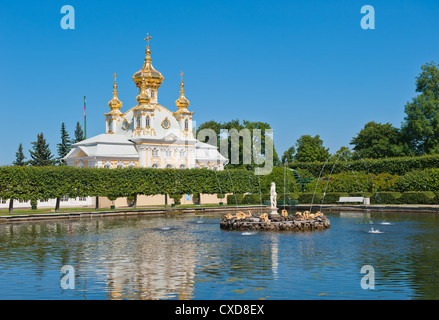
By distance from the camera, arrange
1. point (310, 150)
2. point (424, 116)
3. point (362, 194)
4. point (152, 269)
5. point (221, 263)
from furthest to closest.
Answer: point (310, 150)
point (424, 116)
point (362, 194)
point (221, 263)
point (152, 269)

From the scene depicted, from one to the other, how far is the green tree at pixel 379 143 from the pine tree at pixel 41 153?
56.2 metres

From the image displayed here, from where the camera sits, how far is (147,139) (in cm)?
7675

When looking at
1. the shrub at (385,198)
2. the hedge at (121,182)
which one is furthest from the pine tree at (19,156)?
the shrub at (385,198)

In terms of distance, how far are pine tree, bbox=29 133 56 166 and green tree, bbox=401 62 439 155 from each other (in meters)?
62.7

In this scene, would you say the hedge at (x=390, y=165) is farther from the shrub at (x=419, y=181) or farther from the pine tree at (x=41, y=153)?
the pine tree at (x=41, y=153)

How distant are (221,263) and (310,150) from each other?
87.4m

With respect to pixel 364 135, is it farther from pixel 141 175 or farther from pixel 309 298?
pixel 309 298

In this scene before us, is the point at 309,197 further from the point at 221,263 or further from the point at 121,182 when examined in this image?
the point at 221,263

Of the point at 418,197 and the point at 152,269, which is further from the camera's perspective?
the point at 418,197

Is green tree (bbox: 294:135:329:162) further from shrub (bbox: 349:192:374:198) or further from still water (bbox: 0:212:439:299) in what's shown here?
still water (bbox: 0:212:439:299)

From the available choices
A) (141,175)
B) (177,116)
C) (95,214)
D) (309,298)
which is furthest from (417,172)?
(309,298)

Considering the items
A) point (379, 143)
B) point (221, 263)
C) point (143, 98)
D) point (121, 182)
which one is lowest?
point (221, 263)

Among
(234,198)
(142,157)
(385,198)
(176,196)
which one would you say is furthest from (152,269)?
(142,157)

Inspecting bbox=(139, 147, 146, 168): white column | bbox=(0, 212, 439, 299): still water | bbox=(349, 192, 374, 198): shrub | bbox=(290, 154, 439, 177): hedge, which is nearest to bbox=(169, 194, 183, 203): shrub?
bbox=(139, 147, 146, 168): white column
